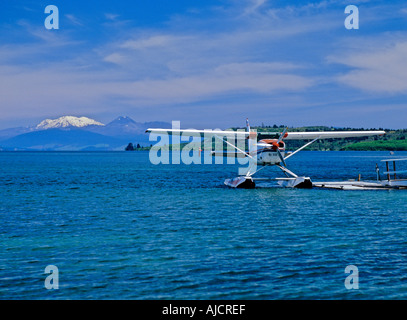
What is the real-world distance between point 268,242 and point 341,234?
311cm

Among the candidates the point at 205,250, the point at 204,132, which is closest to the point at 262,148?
the point at 204,132

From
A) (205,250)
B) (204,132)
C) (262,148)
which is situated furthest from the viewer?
(204,132)

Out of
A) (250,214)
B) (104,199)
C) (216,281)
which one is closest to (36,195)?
(104,199)

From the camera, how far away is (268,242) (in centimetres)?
1419

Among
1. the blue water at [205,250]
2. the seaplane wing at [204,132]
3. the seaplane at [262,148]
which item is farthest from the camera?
the seaplane wing at [204,132]

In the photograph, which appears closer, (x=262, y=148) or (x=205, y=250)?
(x=205, y=250)

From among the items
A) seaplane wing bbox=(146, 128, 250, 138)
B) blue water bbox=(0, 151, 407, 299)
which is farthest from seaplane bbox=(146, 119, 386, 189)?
blue water bbox=(0, 151, 407, 299)

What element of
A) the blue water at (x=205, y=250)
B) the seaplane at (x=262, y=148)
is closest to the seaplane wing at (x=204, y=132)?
the seaplane at (x=262, y=148)

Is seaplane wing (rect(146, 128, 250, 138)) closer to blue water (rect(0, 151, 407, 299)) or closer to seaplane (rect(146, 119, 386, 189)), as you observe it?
seaplane (rect(146, 119, 386, 189))

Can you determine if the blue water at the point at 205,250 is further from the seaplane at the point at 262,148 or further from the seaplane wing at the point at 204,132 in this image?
the seaplane wing at the point at 204,132

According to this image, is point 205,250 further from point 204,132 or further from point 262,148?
point 204,132

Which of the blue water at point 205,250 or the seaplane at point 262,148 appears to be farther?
the seaplane at point 262,148

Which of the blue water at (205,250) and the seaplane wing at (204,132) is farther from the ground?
the seaplane wing at (204,132)
